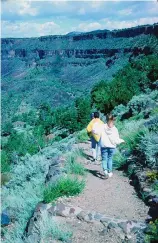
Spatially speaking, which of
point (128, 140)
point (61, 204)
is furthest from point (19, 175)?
point (61, 204)

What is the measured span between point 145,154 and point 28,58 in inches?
7306

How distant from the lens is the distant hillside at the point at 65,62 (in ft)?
366

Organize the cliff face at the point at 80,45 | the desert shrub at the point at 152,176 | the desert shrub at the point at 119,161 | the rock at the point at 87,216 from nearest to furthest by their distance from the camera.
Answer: the rock at the point at 87,216 < the desert shrub at the point at 152,176 < the desert shrub at the point at 119,161 < the cliff face at the point at 80,45

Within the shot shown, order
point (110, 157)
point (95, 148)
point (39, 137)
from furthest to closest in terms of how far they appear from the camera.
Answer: point (39, 137) → point (95, 148) → point (110, 157)

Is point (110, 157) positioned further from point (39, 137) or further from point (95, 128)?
point (39, 137)

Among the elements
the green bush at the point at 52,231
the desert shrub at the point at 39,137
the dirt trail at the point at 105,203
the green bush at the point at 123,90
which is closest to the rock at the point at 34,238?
the green bush at the point at 52,231

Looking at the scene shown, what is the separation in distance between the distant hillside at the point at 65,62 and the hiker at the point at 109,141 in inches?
2957

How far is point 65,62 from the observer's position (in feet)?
545

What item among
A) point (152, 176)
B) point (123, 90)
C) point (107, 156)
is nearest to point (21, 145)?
point (123, 90)

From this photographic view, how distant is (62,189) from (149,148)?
8.01ft

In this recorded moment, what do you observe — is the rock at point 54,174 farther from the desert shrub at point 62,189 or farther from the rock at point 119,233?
the rock at point 119,233

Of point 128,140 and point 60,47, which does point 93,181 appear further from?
point 60,47

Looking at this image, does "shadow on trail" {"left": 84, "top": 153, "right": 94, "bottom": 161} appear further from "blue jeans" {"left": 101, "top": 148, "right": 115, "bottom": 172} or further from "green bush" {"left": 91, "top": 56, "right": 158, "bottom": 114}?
"green bush" {"left": 91, "top": 56, "right": 158, "bottom": 114}

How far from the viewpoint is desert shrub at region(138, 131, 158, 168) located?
8.11m
